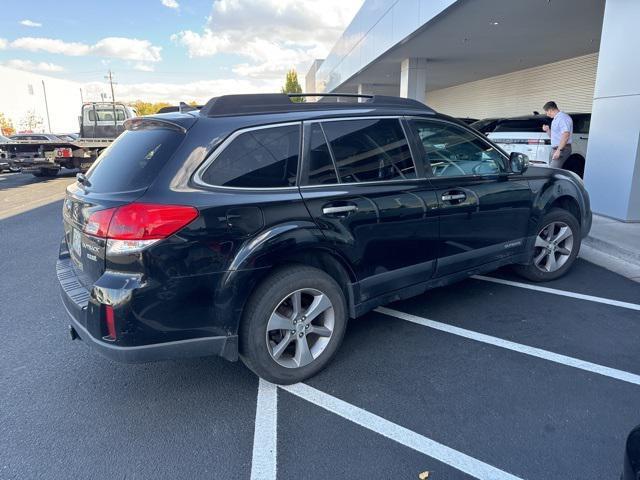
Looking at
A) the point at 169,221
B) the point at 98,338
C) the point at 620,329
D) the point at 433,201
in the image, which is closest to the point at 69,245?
the point at 98,338

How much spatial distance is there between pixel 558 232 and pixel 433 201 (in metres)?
2.04

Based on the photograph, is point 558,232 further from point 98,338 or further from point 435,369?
point 98,338

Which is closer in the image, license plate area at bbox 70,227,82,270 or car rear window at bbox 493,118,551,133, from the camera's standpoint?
license plate area at bbox 70,227,82,270

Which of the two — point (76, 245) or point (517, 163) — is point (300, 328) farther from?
point (517, 163)

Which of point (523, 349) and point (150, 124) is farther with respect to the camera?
point (523, 349)

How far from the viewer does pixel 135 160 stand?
2848 millimetres

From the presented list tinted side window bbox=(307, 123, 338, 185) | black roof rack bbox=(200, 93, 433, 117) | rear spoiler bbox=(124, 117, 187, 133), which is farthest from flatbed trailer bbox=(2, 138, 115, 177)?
tinted side window bbox=(307, 123, 338, 185)

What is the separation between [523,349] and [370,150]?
1.93 m

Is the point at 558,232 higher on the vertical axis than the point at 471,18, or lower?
lower

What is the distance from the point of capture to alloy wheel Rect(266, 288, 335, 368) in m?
2.98

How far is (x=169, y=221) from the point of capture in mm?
2520

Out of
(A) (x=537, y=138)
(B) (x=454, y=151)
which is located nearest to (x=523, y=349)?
(B) (x=454, y=151)

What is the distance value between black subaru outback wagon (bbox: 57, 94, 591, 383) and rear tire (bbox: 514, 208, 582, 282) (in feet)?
3.55

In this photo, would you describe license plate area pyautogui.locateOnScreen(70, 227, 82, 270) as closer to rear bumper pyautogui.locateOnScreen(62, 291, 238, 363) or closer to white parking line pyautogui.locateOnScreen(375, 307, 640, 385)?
rear bumper pyautogui.locateOnScreen(62, 291, 238, 363)
